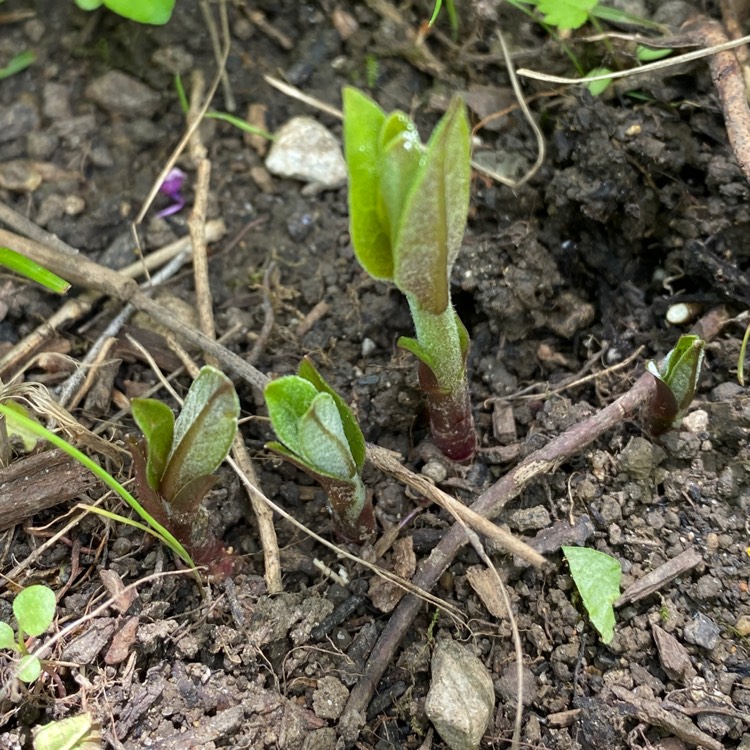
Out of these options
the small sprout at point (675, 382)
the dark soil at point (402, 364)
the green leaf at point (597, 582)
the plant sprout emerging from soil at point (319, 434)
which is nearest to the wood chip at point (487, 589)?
the dark soil at point (402, 364)

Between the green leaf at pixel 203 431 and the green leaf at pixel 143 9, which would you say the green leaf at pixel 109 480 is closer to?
the green leaf at pixel 203 431

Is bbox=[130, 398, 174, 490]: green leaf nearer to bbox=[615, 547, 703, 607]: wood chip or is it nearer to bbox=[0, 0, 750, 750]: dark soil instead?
bbox=[0, 0, 750, 750]: dark soil

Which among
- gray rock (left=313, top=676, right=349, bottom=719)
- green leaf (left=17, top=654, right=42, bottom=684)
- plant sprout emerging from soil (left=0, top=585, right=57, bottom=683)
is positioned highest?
plant sprout emerging from soil (left=0, top=585, right=57, bottom=683)

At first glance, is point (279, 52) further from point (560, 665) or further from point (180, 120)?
point (560, 665)

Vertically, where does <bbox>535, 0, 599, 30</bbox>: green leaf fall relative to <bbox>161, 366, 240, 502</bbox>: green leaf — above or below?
above

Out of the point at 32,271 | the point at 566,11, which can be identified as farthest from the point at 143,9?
the point at 566,11

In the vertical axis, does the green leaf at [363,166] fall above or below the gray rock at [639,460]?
above

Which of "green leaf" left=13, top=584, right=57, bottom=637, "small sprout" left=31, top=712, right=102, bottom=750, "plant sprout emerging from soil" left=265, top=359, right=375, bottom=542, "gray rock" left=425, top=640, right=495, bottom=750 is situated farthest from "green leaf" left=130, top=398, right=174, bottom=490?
"gray rock" left=425, top=640, right=495, bottom=750

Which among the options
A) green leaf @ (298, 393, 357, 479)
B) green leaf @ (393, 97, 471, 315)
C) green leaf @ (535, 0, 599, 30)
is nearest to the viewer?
green leaf @ (393, 97, 471, 315)
